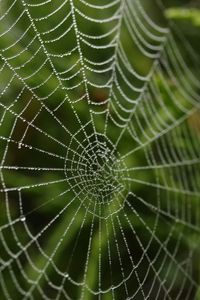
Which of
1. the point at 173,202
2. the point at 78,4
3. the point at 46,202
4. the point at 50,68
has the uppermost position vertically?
the point at 78,4

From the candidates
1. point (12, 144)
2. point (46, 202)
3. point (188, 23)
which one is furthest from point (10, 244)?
point (188, 23)

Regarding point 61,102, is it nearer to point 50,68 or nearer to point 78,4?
point 50,68

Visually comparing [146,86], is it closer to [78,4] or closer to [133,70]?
[133,70]

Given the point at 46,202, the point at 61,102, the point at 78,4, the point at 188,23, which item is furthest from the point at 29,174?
the point at 188,23

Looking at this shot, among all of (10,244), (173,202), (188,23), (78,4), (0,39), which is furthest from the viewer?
(188,23)

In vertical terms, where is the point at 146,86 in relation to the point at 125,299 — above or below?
above

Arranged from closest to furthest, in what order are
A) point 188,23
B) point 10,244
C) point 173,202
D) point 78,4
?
point 10,244 < point 78,4 < point 173,202 < point 188,23

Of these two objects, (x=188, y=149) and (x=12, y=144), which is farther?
(x=188, y=149)
